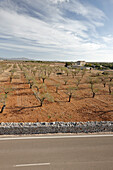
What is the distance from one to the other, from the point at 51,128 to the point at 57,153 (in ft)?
10.1

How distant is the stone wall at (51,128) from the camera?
37.7ft

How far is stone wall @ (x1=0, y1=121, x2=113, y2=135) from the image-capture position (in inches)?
453

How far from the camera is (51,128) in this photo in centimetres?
1188

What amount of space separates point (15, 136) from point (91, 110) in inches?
511

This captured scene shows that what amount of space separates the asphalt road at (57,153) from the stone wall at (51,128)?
2.40 ft

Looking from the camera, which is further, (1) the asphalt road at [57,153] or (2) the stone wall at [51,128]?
(2) the stone wall at [51,128]

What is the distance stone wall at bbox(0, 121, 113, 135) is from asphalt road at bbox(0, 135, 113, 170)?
731mm

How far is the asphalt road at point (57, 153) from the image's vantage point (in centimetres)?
785

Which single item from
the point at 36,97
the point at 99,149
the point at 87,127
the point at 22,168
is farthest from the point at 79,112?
the point at 22,168

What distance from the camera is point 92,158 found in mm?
8617

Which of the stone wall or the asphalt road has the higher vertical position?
the stone wall

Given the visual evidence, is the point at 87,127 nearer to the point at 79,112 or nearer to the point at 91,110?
the point at 79,112

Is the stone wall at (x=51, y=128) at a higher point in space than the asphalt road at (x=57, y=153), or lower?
higher

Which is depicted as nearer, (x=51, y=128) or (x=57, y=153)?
(x=57, y=153)
